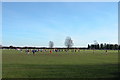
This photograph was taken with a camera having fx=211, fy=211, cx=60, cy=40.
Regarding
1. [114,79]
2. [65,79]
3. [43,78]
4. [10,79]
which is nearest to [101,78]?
[114,79]

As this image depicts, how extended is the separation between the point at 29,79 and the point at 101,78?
4307mm

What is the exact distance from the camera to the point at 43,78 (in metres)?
12.6

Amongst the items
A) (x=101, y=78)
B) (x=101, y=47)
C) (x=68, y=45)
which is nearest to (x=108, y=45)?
(x=101, y=47)

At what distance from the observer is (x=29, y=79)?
1223cm

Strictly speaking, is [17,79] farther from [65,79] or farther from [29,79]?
[65,79]

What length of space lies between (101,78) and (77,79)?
152cm

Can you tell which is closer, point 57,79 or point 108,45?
point 57,79

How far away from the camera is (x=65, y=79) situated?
12.2m

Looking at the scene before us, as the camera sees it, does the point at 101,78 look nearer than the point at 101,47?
Yes

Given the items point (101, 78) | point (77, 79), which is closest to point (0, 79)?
point (77, 79)

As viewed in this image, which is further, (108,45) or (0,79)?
(108,45)

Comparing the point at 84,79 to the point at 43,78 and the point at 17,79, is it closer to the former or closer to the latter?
the point at 43,78

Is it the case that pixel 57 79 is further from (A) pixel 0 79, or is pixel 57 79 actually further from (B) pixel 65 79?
(A) pixel 0 79

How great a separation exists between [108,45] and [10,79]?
183m
